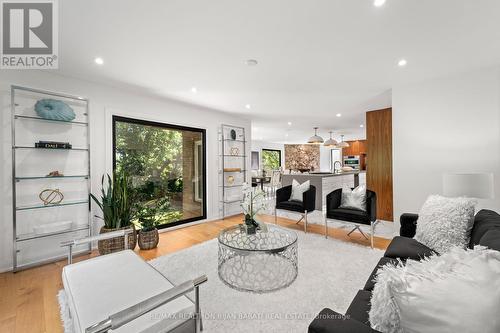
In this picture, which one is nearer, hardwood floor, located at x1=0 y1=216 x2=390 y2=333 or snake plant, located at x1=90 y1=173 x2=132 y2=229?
hardwood floor, located at x1=0 y1=216 x2=390 y2=333

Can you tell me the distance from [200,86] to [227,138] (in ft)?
6.50

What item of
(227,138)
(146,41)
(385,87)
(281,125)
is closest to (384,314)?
(146,41)

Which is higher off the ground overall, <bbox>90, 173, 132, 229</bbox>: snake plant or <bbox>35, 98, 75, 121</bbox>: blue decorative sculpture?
<bbox>35, 98, 75, 121</bbox>: blue decorative sculpture

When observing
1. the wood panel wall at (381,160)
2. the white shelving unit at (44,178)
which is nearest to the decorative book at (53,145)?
the white shelving unit at (44,178)

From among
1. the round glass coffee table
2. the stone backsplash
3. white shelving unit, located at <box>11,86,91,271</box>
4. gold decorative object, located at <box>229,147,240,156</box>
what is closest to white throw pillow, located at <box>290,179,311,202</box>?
gold decorative object, located at <box>229,147,240,156</box>

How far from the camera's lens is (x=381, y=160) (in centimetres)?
454

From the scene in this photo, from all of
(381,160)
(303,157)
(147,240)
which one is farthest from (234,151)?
(303,157)

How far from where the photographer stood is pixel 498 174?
294cm

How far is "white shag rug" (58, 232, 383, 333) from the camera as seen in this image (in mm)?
1757

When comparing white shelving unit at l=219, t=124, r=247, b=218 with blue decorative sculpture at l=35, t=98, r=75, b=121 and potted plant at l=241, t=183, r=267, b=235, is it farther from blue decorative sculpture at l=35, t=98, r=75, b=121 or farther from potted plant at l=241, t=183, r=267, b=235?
blue decorative sculpture at l=35, t=98, r=75, b=121

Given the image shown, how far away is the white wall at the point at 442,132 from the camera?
118 inches

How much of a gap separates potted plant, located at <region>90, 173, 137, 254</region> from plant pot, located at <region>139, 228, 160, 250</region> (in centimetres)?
10

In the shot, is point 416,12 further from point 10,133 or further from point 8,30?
point 10,133

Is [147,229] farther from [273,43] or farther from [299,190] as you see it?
[273,43]
